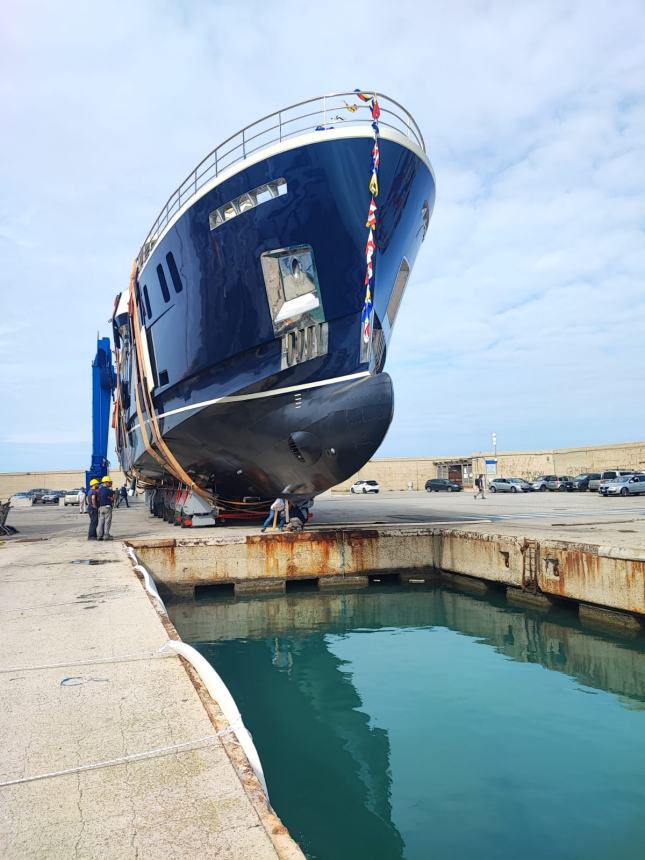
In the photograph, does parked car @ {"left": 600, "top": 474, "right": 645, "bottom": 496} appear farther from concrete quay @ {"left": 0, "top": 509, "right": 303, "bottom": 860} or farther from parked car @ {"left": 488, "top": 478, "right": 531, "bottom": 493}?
concrete quay @ {"left": 0, "top": 509, "right": 303, "bottom": 860}

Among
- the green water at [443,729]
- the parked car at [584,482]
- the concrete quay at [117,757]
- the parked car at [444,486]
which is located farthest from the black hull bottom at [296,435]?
the parked car at [444,486]

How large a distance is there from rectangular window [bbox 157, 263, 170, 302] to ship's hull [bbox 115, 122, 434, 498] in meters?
0.74

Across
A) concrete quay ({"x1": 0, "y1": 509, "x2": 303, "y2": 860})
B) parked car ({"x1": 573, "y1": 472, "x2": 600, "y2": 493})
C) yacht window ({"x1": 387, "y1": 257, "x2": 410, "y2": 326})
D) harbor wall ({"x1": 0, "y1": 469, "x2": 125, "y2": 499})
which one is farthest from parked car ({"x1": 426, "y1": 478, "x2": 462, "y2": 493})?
concrete quay ({"x1": 0, "y1": 509, "x2": 303, "y2": 860})

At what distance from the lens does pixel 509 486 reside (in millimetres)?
41812

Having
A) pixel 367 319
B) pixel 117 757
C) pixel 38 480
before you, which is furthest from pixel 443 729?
pixel 38 480

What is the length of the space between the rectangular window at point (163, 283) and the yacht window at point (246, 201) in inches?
86.2

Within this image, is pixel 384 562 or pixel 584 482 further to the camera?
pixel 584 482

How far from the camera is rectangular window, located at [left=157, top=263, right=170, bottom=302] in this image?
43.5ft

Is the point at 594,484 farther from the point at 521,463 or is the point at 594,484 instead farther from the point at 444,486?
the point at 521,463

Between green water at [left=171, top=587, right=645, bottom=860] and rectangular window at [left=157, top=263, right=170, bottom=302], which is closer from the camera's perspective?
green water at [left=171, top=587, right=645, bottom=860]

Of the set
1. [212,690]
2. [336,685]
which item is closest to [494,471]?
[336,685]

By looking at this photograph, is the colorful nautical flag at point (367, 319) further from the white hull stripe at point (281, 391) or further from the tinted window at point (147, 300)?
the tinted window at point (147, 300)

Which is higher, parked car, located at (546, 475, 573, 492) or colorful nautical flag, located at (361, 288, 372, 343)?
colorful nautical flag, located at (361, 288, 372, 343)

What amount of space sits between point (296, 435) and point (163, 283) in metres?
5.06
